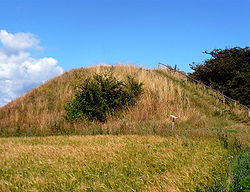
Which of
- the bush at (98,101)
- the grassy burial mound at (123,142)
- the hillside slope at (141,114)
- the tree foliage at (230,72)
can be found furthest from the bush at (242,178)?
the tree foliage at (230,72)

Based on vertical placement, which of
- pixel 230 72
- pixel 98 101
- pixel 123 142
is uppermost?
pixel 230 72

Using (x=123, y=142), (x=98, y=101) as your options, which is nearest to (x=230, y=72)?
(x=98, y=101)

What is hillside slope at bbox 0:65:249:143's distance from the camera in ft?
32.9

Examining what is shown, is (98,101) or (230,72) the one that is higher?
(230,72)

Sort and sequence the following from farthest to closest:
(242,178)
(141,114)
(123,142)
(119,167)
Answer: (141,114)
(123,142)
(119,167)
(242,178)

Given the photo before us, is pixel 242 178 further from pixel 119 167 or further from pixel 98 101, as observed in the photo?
pixel 98 101

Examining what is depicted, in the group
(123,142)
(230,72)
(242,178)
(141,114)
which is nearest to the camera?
(242,178)

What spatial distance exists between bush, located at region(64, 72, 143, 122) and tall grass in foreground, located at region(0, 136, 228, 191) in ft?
14.2

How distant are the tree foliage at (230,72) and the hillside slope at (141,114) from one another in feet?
4.83

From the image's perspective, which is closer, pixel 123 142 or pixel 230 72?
pixel 123 142

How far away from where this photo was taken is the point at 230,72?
694 inches

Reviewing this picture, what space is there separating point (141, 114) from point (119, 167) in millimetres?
6780

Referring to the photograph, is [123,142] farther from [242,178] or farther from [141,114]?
[141,114]

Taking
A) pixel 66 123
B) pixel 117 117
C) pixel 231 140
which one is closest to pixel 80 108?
pixel 66 123
